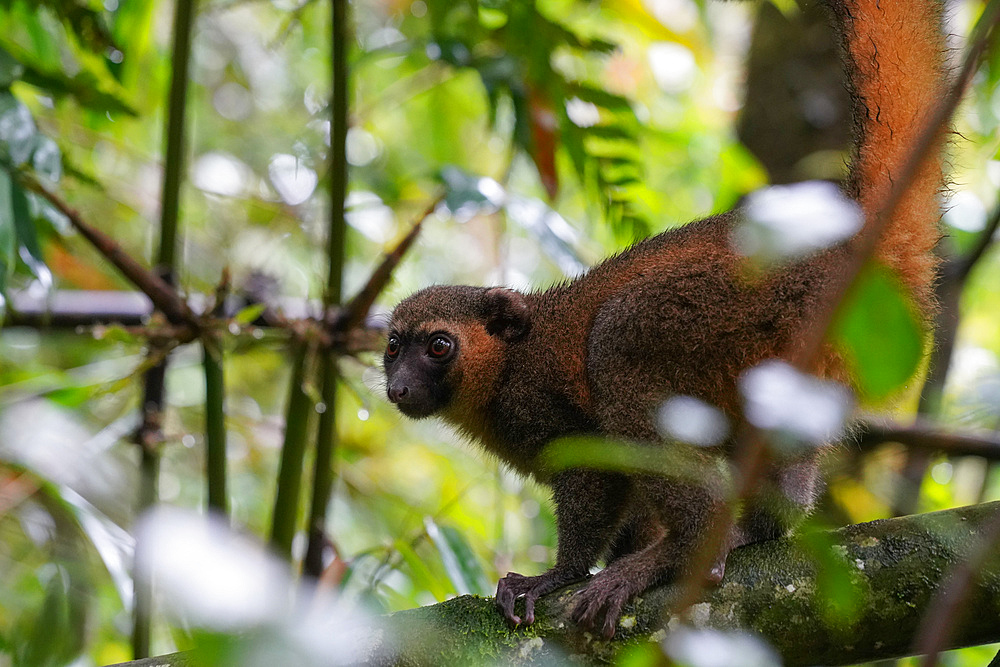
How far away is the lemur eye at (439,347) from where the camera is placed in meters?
4.23

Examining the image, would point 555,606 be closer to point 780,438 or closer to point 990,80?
point 780,438

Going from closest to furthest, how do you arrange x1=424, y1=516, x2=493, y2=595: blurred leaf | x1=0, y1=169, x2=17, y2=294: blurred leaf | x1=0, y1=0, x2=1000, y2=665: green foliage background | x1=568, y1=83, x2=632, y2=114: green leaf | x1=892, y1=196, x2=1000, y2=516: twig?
x1=0, y1=169, x2=17, y2=294: blurred leaf, x1=424, y1=516, x2=493, y2=595: blurred leaf, x1=0, y1=0, x2=1000, y2=665: green foliage background, x1=568, y1=83, x2=632, y2=114: green leaf, x1=892, y1=196, x2=1000, y2=516: twig

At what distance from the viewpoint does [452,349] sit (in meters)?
4.22

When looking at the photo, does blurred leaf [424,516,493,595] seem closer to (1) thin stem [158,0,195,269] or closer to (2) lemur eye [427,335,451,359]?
(2) lemur eye [427,335,451,359]

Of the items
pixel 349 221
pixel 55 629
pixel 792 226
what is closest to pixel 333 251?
pixel 349 221

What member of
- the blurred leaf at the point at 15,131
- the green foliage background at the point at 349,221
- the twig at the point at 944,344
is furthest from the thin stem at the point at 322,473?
the twig at the point at 944,344

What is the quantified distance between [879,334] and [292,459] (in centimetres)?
318

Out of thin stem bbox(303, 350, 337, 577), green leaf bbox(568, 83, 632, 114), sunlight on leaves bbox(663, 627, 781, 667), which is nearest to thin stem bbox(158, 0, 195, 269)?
thin stem bbox(303, 350, 337, 577)

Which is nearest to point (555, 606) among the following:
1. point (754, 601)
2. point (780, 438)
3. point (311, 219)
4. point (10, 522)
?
point (754, 601)

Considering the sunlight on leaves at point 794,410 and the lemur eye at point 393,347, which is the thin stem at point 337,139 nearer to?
Result: the lemur eye at point 393,347

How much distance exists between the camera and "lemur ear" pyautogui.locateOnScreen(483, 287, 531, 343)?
13.4 feet

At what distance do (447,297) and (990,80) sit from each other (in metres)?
3.13

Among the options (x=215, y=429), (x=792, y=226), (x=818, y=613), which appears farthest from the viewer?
(x=215, y=429)

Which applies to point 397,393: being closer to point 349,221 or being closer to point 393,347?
point 393,347
